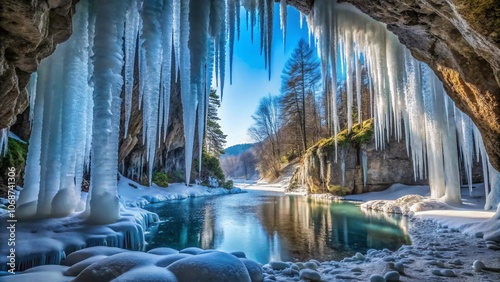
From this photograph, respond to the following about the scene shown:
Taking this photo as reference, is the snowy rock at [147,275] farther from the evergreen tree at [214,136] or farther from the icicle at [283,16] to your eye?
the evergreen tree at [214,136]

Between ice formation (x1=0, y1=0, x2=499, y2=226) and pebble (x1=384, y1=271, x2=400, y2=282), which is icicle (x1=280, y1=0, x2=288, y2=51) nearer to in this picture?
ice formation (x1=0, y1=0, x2=499, y2=226)

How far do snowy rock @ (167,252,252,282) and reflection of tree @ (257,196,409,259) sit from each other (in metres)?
1.97

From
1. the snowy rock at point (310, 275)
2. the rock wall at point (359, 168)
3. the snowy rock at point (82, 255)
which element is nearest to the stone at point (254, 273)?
the snowy rock at point (310, 275)

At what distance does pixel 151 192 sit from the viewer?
12938 mm

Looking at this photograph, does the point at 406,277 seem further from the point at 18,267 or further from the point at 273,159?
the point at 273,159

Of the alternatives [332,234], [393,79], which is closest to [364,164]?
[393,79]

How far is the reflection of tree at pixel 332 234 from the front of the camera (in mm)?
4215

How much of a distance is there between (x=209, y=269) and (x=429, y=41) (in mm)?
3750

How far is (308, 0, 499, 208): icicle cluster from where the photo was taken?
17.2 ft

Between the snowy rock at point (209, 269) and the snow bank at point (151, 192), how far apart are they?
7.93 metres

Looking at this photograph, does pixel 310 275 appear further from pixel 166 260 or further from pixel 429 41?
pixel 429 41

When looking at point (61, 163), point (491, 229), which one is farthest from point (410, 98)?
point (61, 163)

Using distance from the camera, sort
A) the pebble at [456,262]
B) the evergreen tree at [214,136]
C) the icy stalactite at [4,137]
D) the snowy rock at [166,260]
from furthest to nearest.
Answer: the evergreen tree at [214,136]
the icy stalactite at [4,137]
the pebble at [456,262]
the snowy rock at [166,260]

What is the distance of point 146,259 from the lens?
7.13 ft
